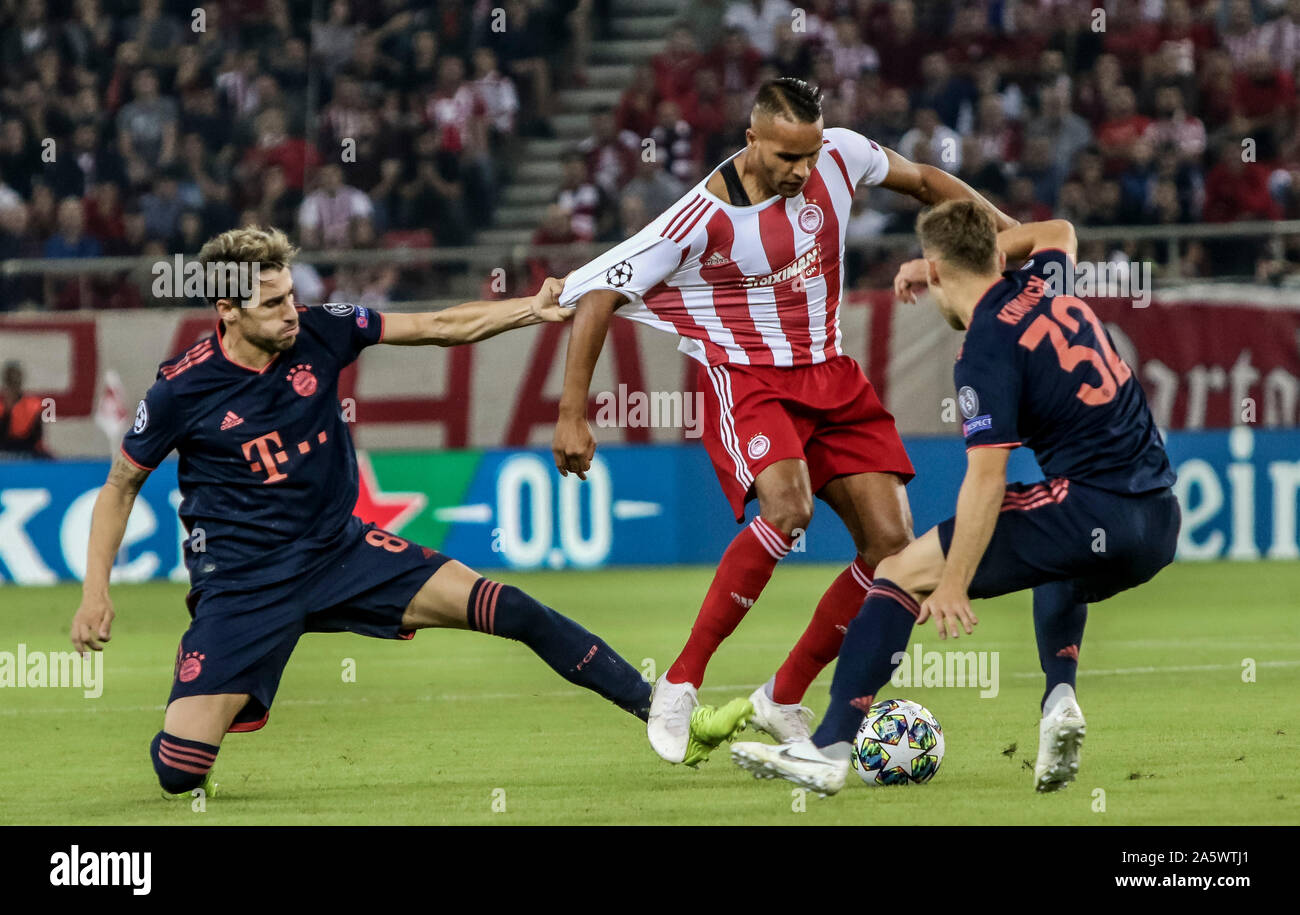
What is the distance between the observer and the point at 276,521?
6477mm

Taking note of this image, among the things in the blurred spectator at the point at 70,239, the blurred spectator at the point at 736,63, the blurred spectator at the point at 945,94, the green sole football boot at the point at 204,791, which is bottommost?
the green sole football boot at the point at 204,791

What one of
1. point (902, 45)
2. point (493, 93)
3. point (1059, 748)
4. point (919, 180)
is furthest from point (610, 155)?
point (1059, 748)

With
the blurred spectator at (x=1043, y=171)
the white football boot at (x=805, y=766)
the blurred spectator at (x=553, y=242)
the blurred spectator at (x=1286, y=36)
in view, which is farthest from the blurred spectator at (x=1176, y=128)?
the white football boot at (x=805, y=766)

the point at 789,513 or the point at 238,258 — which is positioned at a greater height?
the point at 238,258

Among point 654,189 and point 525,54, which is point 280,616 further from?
point 525,54

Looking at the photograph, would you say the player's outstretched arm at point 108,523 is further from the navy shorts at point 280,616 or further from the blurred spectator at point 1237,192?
the blurred spectator at point 1237,192

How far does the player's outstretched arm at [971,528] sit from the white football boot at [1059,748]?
0.59m

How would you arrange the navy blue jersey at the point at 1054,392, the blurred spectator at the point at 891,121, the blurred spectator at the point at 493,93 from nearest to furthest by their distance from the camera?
the navy blue jersey at the point at 1054,392 → the blurred spectator at the point at 891,121 → the blurred spectator at the point at 493,93

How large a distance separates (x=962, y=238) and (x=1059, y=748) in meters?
1.60

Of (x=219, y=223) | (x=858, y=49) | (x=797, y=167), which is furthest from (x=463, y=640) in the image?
(x=858, y=49)

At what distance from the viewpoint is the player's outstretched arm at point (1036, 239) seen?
20.2 ft

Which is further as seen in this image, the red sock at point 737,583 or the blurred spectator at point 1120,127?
the blurred spectator at point 1120,127

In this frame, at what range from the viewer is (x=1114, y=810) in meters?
5.45

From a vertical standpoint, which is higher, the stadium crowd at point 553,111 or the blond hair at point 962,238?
the stadium crowd at point 553,111
